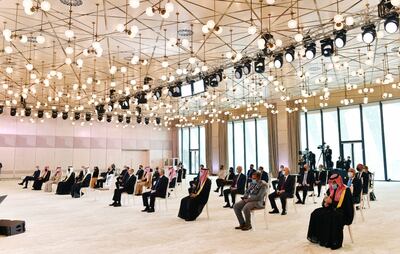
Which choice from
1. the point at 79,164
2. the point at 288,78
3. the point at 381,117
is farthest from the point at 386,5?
the point at 79,164

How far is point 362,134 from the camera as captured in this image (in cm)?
1744

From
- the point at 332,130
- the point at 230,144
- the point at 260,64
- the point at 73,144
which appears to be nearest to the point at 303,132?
the point at 332,130

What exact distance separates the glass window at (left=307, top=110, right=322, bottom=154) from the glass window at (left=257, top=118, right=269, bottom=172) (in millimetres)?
3117

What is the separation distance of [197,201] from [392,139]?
13242mm

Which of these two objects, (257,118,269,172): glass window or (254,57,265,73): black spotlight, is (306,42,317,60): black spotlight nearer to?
(254,57,265,73): black spotlight

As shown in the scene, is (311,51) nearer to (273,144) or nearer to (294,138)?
(294,138)

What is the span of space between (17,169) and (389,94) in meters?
21.8

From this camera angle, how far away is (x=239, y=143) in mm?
23703

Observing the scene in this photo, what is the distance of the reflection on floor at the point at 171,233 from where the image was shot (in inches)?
196

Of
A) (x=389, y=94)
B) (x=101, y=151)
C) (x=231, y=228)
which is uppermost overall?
(x=389, y=94)

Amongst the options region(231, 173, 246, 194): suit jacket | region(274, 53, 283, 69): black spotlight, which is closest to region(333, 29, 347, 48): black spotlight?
region(274, 53, 283, 69): black spotlight

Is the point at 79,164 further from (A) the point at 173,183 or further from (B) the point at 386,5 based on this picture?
(B) the point at 386,5

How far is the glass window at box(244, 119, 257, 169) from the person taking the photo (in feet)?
74.6

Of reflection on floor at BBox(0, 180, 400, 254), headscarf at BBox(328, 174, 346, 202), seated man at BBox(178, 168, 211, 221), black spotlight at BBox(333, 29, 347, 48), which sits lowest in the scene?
reflection on floor at BBox(0, 180, 400, 254)
